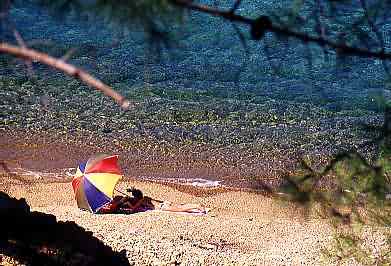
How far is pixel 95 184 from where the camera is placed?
424 inches

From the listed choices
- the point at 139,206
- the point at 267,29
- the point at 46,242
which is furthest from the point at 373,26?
the point at 139,206

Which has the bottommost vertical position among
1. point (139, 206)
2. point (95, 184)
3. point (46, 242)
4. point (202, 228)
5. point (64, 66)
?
point (139, 206)

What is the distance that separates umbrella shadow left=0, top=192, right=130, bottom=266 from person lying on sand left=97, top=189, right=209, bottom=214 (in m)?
2.84

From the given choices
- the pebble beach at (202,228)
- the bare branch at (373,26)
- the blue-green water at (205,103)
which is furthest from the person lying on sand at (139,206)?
the bare branch at (373,26)

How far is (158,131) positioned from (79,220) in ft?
19.4

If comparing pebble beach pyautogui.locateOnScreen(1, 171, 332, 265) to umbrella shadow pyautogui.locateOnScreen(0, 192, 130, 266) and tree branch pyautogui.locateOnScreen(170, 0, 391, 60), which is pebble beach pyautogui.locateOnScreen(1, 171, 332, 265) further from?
tree branch pyautogui.locateOnScreen(170, 0, 391, 60)

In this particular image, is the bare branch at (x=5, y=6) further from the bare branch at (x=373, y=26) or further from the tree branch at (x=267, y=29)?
the bare branch at (x=373, y=26)

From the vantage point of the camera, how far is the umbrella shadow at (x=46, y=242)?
683 cm

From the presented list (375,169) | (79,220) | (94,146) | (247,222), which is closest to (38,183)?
(94,146)

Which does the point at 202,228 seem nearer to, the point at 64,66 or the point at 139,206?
the point at 139,206

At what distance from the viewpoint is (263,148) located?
14711mm

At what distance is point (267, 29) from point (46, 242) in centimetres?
443

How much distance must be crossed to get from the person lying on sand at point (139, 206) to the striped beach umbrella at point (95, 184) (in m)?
0.56

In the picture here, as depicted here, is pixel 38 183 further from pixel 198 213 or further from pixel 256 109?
pixel 256 109
